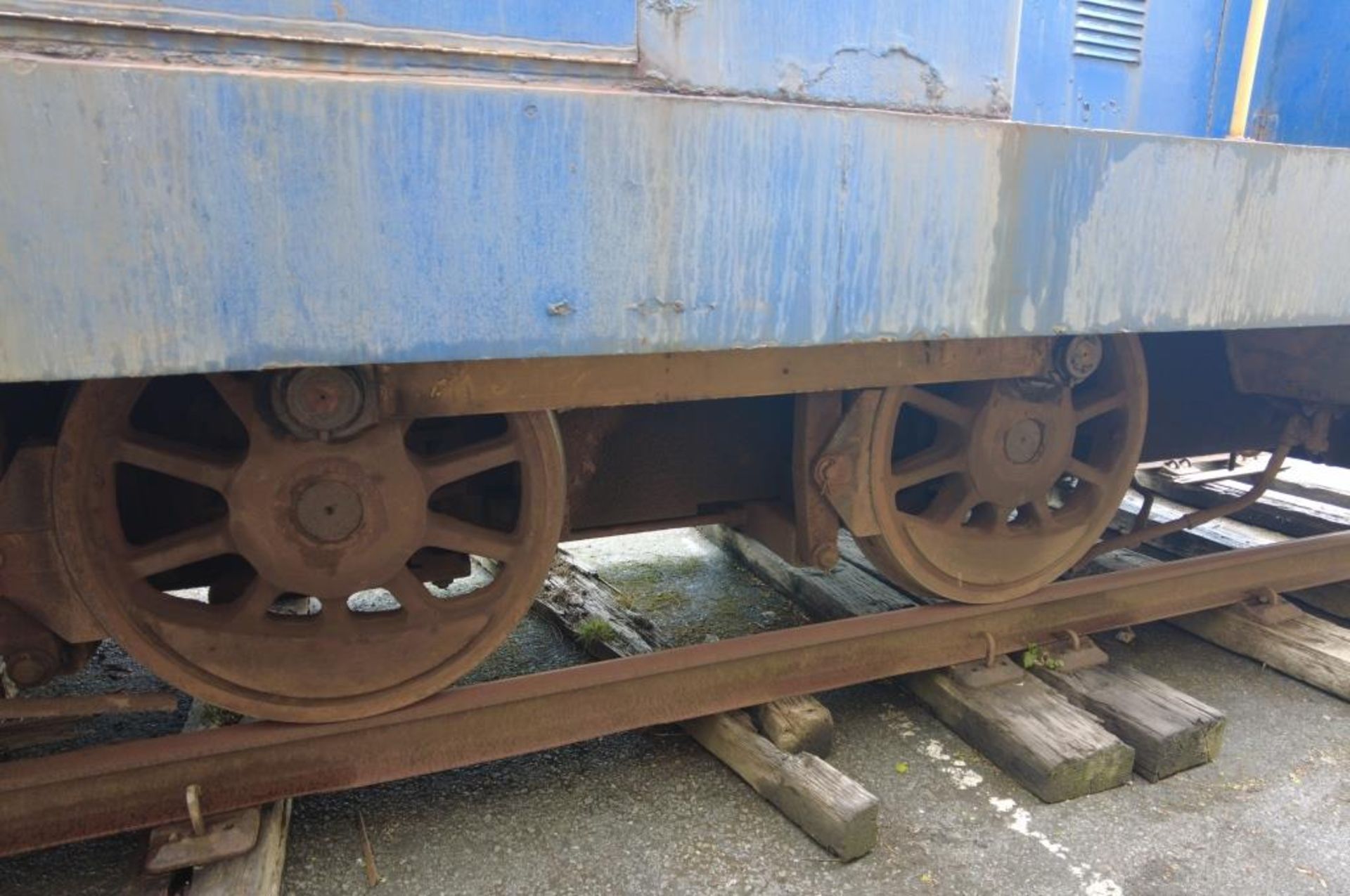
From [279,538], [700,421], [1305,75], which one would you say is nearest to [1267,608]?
[1305,75]

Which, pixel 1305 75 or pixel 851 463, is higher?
pixel 1305 75

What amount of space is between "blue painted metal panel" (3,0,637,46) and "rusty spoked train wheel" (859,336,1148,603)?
1.20 m

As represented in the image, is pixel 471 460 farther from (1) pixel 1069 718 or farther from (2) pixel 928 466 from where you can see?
(1) pixel 1069 718

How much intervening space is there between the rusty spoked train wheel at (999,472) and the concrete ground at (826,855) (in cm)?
47

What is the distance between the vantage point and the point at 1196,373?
3393 mm

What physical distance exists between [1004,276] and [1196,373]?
75.3 inches

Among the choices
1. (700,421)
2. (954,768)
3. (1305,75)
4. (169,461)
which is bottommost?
(954,768)

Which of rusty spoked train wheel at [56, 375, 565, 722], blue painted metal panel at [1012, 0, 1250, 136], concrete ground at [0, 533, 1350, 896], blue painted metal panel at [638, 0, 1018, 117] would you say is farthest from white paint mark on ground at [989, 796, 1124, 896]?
blue painted metal panel at [1012, 0, 1250, 136]

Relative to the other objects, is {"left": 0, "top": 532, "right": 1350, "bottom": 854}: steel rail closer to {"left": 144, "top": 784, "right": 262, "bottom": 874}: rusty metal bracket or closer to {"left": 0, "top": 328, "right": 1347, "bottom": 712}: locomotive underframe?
{"left": 144, "top": 784, "right": 262, "bottom": 874}: rusty metal bracket

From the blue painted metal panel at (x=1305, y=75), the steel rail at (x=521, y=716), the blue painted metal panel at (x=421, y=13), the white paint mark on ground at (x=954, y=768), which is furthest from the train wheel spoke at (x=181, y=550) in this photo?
the blue painted metal panel at (x=1305, y=75)

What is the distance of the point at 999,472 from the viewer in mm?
2646

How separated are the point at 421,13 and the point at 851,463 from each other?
4.84 ft

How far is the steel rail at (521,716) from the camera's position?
6.15ft

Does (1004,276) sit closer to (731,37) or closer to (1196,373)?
(731,37)
